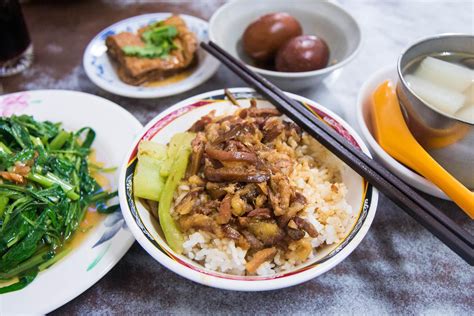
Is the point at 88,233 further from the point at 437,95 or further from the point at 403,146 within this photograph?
the point at 437,95

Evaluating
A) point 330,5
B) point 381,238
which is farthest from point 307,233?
point 330,5

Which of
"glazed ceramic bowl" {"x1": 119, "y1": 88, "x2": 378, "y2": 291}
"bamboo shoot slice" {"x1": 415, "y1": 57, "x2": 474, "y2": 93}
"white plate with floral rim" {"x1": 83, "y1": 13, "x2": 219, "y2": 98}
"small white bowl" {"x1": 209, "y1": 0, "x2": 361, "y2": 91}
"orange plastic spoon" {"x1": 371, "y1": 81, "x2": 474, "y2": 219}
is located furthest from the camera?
"small white bowl" {"x1": 209, "y1": 0, "x2": 361, "y2": 91}

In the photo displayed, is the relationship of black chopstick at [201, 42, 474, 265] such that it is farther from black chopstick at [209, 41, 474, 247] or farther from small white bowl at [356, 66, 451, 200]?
small white bowl at [356, 66, 451, 200]

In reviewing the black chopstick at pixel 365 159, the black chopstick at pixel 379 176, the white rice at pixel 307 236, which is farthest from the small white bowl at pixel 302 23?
the white rice at pixel 307 236

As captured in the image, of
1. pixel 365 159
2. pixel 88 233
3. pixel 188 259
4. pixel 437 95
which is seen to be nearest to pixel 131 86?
pixel 88 233

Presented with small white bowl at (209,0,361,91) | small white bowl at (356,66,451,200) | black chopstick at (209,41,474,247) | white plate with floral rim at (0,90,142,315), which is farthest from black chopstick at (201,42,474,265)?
white plate with floral rim at (0,90,142,315)

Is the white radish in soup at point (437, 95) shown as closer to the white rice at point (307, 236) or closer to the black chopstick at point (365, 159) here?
the black chopstick at point (365, 159)
